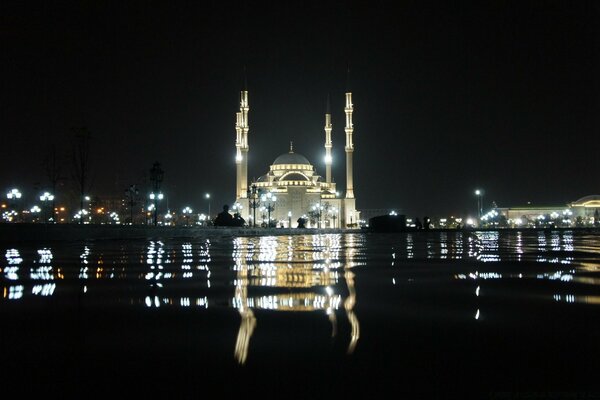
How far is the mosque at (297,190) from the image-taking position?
114 m

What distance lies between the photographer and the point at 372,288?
5227 millimetres

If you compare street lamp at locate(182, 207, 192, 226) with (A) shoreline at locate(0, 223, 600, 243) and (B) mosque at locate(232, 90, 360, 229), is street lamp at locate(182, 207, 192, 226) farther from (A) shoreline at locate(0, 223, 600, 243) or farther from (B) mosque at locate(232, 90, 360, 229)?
(A) shoreline at locate(0, 223, 600, 243)

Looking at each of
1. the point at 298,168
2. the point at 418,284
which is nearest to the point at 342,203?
the point at 298,168

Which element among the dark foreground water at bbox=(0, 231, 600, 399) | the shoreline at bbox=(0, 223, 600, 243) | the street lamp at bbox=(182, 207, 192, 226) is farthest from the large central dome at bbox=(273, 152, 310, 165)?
the dark foreground water at bbox=(0, 231, 600, 399)

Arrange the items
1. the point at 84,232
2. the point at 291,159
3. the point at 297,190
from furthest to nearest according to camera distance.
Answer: the point at 291,159
the point at 297,190
the point at 84,232

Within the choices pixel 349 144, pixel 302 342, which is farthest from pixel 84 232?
pixel 349 144

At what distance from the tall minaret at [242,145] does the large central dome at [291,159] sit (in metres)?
19.2

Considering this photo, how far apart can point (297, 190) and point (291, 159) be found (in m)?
14.5

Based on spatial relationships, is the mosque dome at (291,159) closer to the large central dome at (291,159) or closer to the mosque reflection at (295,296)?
the large central dome at (291,159)

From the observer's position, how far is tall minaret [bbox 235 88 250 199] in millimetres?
112688

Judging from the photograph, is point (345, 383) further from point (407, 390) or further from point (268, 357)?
point (268, 357)

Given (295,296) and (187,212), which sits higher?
(187,212)

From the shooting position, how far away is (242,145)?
368ft

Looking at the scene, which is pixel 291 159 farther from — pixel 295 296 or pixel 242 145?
pixel 295 296
